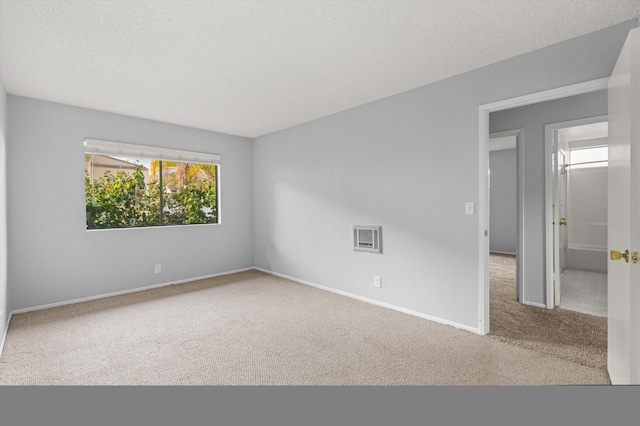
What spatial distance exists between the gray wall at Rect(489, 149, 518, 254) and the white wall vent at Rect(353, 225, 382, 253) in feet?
16.0

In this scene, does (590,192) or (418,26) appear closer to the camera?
(418,26)

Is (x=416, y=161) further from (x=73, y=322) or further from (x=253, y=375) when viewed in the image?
(x=73, y=322)

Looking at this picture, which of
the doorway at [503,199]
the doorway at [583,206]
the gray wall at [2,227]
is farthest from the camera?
the doorway at [503,199]

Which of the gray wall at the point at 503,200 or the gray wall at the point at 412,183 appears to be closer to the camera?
the gray wall at the point at 412,183

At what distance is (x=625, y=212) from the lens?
1.76 metres

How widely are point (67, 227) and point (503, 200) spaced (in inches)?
307

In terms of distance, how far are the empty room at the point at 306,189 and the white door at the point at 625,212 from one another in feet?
0.08

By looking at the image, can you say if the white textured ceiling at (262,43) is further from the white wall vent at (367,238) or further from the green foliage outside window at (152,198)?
the white wall vent at (367,238)

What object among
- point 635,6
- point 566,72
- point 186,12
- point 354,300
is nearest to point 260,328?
point 354,300

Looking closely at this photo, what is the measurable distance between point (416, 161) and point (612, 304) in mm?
1878

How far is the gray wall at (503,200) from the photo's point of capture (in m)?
7.14

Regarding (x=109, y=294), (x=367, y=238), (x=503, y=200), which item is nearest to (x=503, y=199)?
(x=503, y=200)

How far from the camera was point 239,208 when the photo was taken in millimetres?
5391

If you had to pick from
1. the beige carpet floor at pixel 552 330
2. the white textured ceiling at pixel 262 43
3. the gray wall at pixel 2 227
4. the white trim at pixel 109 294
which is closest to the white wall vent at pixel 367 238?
the beige carpet floor at pixel 552 330
